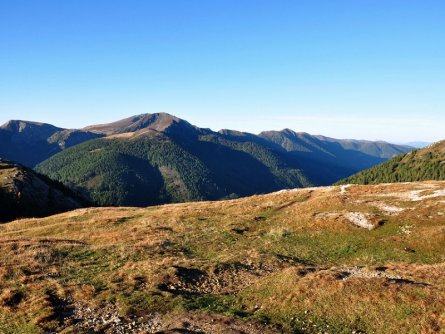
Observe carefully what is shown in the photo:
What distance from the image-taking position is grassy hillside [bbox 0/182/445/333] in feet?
73.2

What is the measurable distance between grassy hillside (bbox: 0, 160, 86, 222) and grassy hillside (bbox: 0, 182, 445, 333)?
2814 inches

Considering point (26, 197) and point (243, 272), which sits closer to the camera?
point (243, 272)

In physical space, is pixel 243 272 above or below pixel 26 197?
above

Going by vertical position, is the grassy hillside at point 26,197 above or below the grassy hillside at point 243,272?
below

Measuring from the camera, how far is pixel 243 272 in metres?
31.9

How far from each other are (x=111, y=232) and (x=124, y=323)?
96.9 ft

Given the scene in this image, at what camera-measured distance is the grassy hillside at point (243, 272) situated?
22.3 metres

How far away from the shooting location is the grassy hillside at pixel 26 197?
12082 cm

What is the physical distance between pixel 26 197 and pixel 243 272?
122m

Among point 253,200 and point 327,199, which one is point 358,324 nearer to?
point 327,199

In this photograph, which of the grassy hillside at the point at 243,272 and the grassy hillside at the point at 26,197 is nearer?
the grassy hillside at the point at 243,272

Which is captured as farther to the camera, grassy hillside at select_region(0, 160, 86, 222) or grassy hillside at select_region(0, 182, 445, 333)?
grassy hillside at select_region(0, 160, 86, 222)

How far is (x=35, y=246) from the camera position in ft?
131

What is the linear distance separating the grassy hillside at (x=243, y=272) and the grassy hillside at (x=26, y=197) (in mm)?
71474
